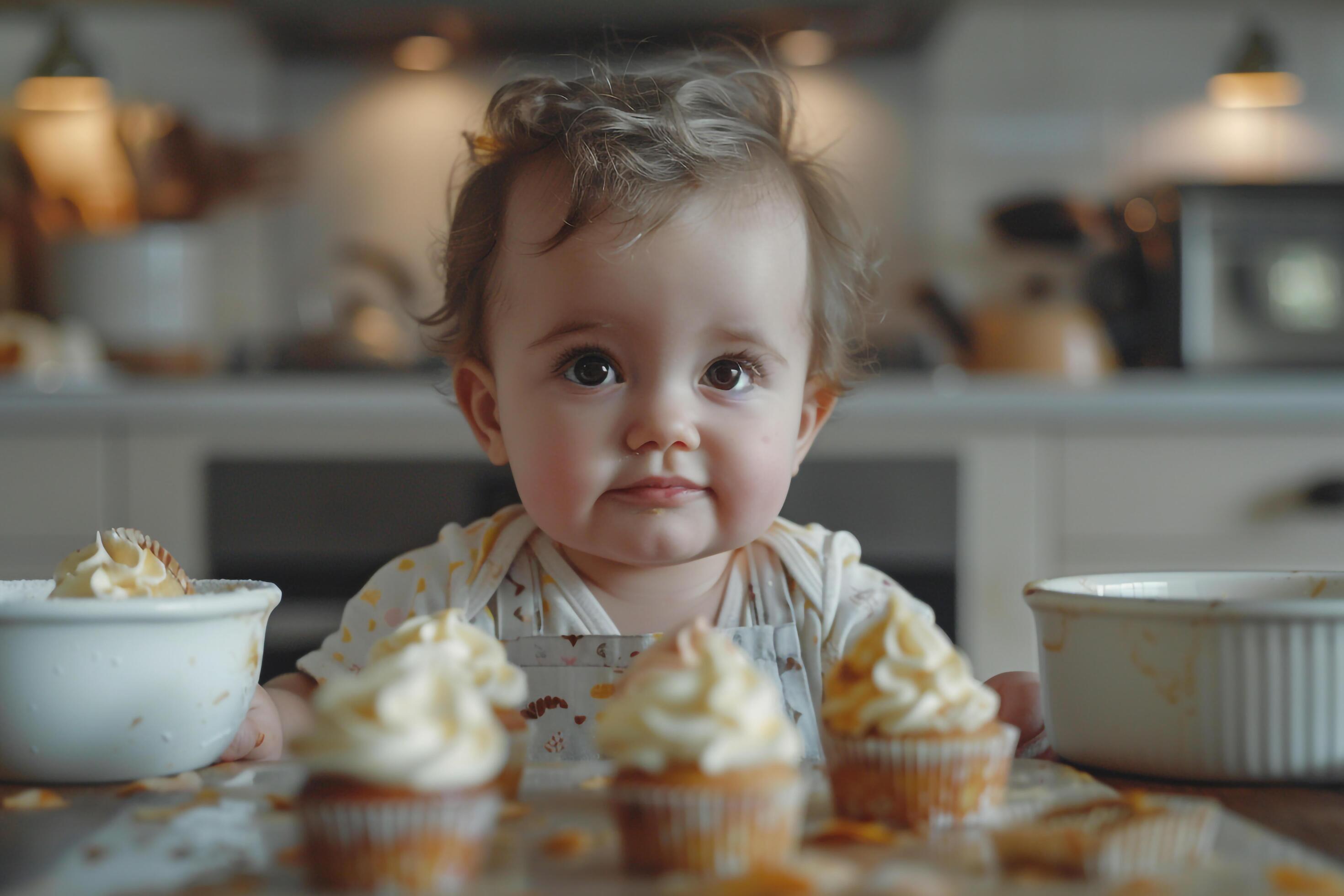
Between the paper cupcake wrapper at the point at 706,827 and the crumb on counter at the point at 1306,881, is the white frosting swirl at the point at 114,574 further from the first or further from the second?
the crumb on counter at the point at 1306,881

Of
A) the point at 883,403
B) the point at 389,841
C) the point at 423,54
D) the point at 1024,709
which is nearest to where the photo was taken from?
the point at 389,841

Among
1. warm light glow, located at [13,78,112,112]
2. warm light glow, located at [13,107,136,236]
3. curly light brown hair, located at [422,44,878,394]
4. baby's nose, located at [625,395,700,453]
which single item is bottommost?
baby's nose, located at [625,395,700,453]

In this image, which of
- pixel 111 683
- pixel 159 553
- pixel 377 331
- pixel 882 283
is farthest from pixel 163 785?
pixel 882 283

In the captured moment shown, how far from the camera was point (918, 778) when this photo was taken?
625 mm

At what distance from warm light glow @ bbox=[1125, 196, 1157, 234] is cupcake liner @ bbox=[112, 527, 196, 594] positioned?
250cm

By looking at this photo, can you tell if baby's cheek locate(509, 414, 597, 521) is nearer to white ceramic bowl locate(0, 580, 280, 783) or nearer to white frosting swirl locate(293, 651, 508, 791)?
white ceramic bowl locate(0, 580, 280, 783)

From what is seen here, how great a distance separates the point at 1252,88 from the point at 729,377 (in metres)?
2.43

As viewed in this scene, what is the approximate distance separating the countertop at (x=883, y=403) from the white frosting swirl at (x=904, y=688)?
60.2 inches

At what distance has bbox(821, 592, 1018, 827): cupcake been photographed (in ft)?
2.06

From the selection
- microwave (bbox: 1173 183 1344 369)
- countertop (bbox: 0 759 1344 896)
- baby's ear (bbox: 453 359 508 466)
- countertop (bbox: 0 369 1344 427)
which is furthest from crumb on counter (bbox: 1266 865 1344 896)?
microwave (bbox: 1173 183 1344 369)

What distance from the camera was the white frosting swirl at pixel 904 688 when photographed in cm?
65

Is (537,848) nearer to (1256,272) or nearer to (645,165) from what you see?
(645,165)

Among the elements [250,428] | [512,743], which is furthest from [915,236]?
[512,743]

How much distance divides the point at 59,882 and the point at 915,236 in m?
2.71
